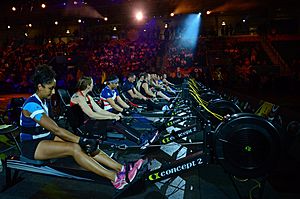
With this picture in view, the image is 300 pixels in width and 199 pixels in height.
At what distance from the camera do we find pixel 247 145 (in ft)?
10.6

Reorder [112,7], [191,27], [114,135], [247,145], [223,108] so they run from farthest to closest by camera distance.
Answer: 1. [191,27]
2. [112,7]
3. [114,135]
4. [223,108]
5. [247,145]

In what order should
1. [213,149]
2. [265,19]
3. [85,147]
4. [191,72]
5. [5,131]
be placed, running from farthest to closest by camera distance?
[265,19], [191,72], [5,131], [85,147], [213,149]

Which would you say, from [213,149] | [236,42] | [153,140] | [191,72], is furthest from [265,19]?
[213,149]

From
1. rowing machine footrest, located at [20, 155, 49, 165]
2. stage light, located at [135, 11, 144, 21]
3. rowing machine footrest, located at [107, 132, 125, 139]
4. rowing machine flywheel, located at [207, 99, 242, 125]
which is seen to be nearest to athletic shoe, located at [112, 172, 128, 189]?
rowing machine footrest, located at [20, 155, 49, 165]

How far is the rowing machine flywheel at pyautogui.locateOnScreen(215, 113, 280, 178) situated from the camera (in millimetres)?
3195

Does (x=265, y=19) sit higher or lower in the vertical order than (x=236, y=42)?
higher

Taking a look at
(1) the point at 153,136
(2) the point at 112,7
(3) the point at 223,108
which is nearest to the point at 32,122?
(1) the point at 153,136

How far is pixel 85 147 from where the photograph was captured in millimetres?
3533

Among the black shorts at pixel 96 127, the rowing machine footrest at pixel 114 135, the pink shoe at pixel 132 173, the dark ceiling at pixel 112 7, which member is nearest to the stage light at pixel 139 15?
the dark ceiling at pixel 112 7

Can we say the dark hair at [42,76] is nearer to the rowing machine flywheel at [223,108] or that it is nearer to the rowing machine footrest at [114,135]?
the rowing machine footrest at [114,135]

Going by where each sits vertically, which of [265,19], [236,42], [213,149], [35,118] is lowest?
[213,149]

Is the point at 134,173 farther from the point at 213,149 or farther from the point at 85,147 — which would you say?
the point at 213,149

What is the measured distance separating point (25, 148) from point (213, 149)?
2.37 meters

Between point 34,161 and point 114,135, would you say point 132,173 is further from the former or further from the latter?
point 114,135
